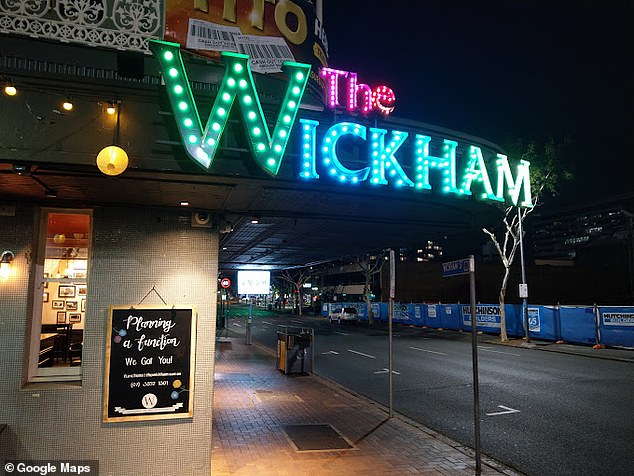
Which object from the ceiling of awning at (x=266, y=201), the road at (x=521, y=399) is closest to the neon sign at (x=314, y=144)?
the ceiling of awning at (x=266, y=201)

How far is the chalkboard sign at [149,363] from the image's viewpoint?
562 cm

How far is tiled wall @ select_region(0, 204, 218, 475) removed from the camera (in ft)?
17.7

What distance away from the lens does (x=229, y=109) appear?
5105 mm

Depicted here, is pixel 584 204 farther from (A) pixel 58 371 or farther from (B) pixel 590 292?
(A) pixel 58 371

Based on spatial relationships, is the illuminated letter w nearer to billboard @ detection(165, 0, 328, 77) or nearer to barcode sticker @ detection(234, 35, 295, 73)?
barcode sticker @ detection(234, 35, 295, 73)

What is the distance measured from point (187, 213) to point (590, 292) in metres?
54.3

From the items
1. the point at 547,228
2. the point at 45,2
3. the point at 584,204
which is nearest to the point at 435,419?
the point at 45,2

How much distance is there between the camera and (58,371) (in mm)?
5785

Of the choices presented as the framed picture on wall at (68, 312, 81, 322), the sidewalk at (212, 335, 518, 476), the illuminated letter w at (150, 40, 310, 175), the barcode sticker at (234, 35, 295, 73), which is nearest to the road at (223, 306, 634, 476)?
the sidewalk at (212, 335, 518, 476)

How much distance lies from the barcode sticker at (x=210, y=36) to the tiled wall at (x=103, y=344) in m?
3.58

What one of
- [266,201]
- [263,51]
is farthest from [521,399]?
[263,51]

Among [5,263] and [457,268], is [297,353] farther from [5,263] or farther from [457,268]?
[5,263]

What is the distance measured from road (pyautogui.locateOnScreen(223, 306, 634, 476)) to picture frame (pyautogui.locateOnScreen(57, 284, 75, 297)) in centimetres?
666

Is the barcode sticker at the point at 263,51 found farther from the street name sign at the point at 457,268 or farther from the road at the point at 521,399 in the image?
the road at the point at 521,399
